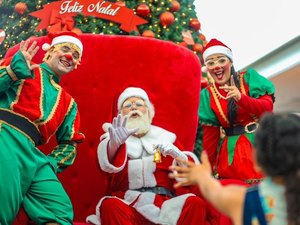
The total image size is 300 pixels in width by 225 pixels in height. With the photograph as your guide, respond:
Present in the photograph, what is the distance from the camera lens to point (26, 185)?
97.3 inches

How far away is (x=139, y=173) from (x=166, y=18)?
218 cm

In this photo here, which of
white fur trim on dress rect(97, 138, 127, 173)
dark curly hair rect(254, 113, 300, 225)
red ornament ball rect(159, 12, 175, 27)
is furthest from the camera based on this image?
red ornament ball rect(159, 12, 175, 27)

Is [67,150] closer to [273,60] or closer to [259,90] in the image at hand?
[259,90]

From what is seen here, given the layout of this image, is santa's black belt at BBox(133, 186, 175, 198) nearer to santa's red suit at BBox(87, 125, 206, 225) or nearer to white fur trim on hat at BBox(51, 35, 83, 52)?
santa's red suit at BBox(87, 125, 206, 225)

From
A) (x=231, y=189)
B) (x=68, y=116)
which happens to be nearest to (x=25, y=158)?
(x=68, y=116)

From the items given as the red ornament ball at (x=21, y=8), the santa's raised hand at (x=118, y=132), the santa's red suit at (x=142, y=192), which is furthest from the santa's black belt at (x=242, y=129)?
the red ornament ball at (x=21, y=8)

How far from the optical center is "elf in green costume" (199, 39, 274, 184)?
3172 mm

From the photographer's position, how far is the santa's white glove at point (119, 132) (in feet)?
9.57

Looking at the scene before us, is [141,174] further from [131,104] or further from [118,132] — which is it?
[131,104]

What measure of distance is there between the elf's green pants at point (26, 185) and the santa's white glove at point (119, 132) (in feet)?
1.62

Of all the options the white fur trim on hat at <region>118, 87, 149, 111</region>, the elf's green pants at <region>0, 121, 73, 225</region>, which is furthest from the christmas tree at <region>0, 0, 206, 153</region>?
the elf's green pants at <region>0, 121, 73, 225</region>

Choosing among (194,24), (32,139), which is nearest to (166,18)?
(194,24)

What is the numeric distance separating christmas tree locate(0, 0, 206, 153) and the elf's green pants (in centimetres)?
223

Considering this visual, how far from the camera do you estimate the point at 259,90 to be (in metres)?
3.35
